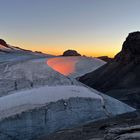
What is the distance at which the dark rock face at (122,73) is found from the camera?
50094 millimetres

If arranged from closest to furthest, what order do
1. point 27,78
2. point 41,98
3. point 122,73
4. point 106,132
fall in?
point 106,132 < point 41,98 < point 27,78 < point 122,73

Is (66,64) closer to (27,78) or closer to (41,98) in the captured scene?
(27,78)

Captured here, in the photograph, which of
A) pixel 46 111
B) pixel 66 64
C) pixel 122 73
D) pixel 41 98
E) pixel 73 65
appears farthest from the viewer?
pixel 122 73

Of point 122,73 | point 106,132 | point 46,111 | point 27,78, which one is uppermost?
point 27,78

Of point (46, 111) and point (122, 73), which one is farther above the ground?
point (46, 111)

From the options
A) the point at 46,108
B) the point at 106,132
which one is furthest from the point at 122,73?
the point at 106,132

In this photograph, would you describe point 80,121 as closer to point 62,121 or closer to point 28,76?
point 62,121

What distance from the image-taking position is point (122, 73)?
54281 mm

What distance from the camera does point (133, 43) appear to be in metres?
55.5

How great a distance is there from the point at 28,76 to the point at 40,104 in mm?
3682

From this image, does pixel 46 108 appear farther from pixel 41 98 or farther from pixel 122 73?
pixel 122 73

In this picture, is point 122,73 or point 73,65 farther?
point 122,73

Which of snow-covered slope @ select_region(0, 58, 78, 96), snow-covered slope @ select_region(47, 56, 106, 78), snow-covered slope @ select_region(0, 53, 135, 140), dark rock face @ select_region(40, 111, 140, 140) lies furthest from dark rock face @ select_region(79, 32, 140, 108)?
dark rock face @ select_region(40, 111, 140, 140)

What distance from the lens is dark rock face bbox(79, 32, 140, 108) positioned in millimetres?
50094
